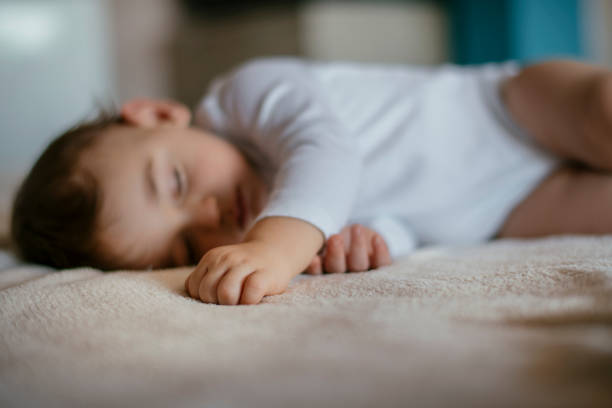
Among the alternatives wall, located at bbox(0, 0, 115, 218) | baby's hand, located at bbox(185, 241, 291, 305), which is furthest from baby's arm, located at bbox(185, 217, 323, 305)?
wall, located at bbox(0, 0, 115, 218)

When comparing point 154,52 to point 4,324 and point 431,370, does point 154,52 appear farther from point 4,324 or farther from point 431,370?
point 431,370

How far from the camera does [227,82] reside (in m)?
0.90

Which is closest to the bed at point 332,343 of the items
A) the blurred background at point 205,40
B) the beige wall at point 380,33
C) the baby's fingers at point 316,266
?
the baby's fingers at point 316,266

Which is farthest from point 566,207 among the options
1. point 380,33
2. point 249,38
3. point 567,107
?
point 249,38

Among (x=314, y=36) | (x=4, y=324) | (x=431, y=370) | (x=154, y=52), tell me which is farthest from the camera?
(x=154, y=52)

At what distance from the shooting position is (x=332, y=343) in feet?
0.96

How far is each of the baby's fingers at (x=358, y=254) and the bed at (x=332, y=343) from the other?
0.33 feet

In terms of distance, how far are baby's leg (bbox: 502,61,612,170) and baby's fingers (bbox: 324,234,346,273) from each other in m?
0.46

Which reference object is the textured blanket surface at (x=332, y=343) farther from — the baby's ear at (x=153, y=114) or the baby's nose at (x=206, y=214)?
the baby's ear at (x=153, y=114)

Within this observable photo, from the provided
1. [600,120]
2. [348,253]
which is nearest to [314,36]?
[600,120]

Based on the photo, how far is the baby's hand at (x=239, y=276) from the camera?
1.44 ft

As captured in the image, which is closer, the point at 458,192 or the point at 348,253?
the point at 348,253

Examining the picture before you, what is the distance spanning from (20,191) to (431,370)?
0.69m

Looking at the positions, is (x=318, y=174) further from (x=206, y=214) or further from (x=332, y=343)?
(x=332, y=343)
